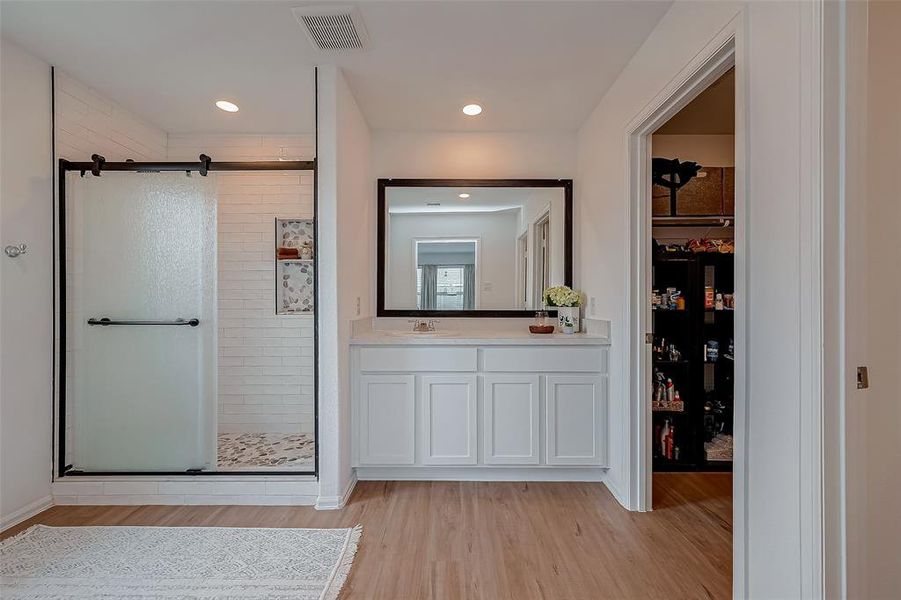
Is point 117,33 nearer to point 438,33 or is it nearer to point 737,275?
point 438,33

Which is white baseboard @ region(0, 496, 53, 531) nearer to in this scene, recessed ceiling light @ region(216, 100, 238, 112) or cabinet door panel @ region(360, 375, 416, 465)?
cabinet door panel @ region(360, 375, 416, 465)

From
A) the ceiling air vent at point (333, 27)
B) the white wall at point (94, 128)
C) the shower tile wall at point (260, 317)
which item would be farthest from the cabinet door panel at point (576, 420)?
the white wall at point (94, 128)

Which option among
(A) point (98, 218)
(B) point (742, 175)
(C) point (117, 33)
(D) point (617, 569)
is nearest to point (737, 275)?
(B) point (742, 175)

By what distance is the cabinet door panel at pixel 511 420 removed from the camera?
2.76 metres

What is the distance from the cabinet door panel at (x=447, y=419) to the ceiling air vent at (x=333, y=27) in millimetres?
1896

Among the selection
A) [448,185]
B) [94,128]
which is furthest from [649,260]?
[94,128]

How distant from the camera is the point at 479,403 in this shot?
2770 millimetres

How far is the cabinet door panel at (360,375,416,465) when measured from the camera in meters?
2.76

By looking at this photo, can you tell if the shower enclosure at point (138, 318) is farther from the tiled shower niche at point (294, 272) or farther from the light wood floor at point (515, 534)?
the tiled shower niche at point (294, 272)

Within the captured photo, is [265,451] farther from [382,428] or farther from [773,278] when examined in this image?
[773,278]

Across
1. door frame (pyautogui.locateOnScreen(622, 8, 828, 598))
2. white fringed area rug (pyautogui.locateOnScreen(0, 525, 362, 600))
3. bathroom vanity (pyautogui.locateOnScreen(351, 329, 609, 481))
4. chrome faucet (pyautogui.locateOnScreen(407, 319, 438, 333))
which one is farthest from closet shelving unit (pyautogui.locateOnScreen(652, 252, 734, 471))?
white fringed area rug (pyautogui.locateOnScreen(0, 525, 362, 600))

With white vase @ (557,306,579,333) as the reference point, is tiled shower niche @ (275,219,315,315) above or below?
above

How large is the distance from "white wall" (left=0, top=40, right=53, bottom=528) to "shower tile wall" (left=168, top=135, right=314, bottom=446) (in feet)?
3.88

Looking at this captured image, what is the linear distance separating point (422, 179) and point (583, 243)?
132 cm
